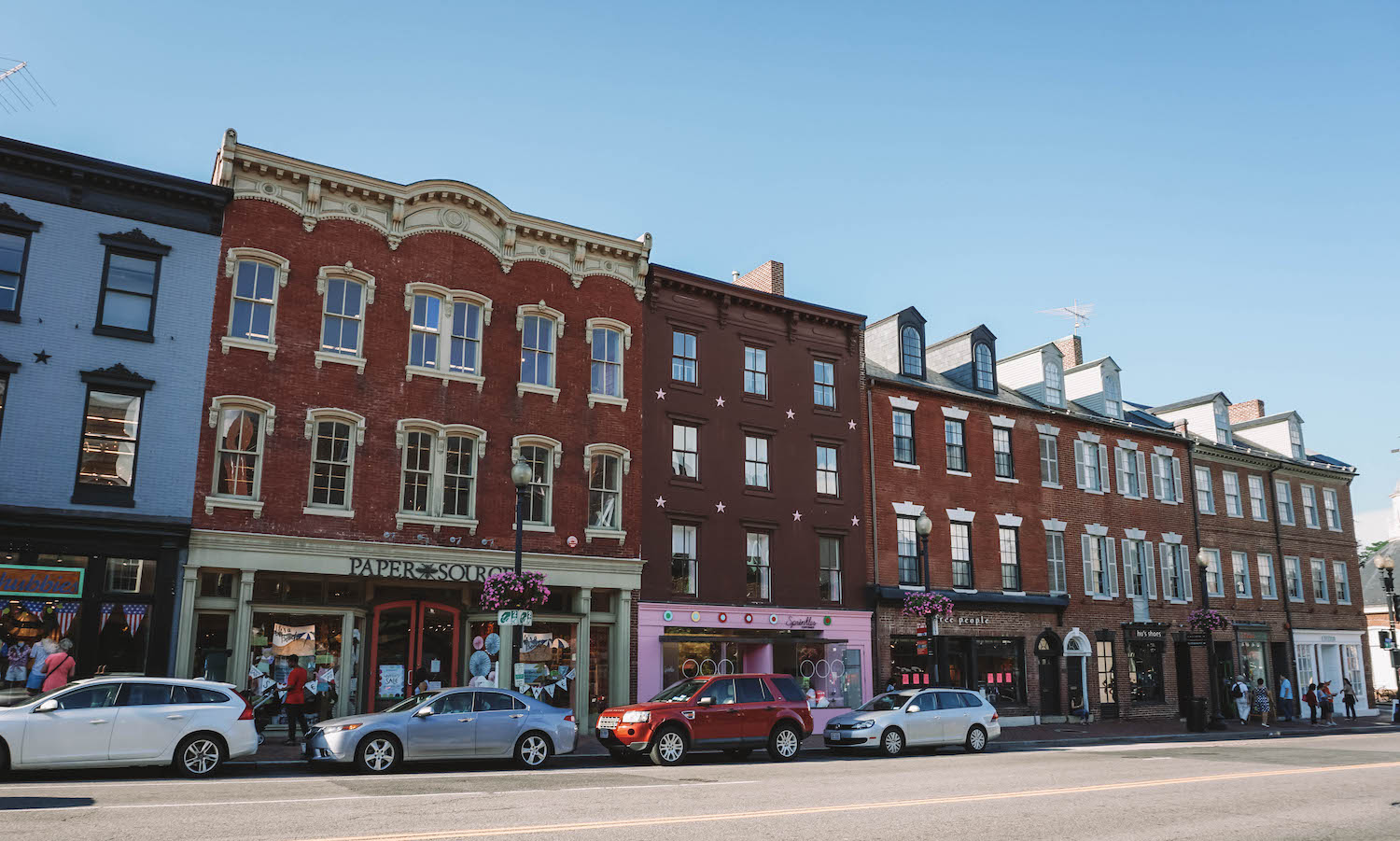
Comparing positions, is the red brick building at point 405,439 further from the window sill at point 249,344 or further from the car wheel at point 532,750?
the car wheel at point 532,750

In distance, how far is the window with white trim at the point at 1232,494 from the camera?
4131 centimetres

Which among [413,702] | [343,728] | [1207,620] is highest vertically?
[1207,620]

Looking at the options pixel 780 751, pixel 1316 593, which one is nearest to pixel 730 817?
pixel 780 751

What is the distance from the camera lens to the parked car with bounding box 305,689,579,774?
15727mm

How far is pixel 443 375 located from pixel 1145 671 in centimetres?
2642

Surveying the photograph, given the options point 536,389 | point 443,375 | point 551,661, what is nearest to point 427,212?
point 443,375

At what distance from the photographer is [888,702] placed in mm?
21984

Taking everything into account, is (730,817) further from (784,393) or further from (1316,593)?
(1316,593)

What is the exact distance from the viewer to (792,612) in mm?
28484

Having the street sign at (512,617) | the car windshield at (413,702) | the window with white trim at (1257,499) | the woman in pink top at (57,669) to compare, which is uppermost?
the window with white trim at (1257,499)

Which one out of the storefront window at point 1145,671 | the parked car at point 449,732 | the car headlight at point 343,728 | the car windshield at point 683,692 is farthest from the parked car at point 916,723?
the storefront window at point 1145,671

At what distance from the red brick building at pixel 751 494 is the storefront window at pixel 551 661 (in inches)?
68.4

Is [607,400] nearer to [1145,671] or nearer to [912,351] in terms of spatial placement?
[912,351]

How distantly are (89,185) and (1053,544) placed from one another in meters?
29.2
